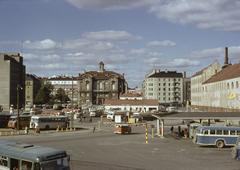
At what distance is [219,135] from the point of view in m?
43.6

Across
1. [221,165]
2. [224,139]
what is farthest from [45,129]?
[221,165]

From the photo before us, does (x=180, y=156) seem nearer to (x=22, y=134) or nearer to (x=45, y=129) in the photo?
(x=22, y=134)

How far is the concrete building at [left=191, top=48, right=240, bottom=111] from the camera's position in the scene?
93812mm

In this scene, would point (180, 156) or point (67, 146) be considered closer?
point (180, 156)

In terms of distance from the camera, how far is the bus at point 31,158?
20062 millimetres

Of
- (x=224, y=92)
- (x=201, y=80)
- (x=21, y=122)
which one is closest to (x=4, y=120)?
(x=21, y=122)

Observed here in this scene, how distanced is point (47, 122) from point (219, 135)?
33620mm

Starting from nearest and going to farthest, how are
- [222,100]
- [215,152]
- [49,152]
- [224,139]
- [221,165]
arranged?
[49,152]
[221,165]
[215,152]
[224,139]
[222,100]

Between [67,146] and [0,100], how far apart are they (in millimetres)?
115935

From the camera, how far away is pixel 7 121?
246 ft

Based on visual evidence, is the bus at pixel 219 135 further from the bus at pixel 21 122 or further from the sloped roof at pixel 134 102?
the sloped roof at pixel 134 102

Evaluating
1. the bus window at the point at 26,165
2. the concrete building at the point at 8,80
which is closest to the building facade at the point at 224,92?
the concrete building at the point at 8,80

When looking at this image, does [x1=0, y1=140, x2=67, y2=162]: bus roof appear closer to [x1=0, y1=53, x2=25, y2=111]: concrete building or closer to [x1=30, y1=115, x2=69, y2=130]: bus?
[x1=30, y1=115, x2=69, y2=130]: bus

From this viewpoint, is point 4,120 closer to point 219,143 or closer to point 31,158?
point 219,143
